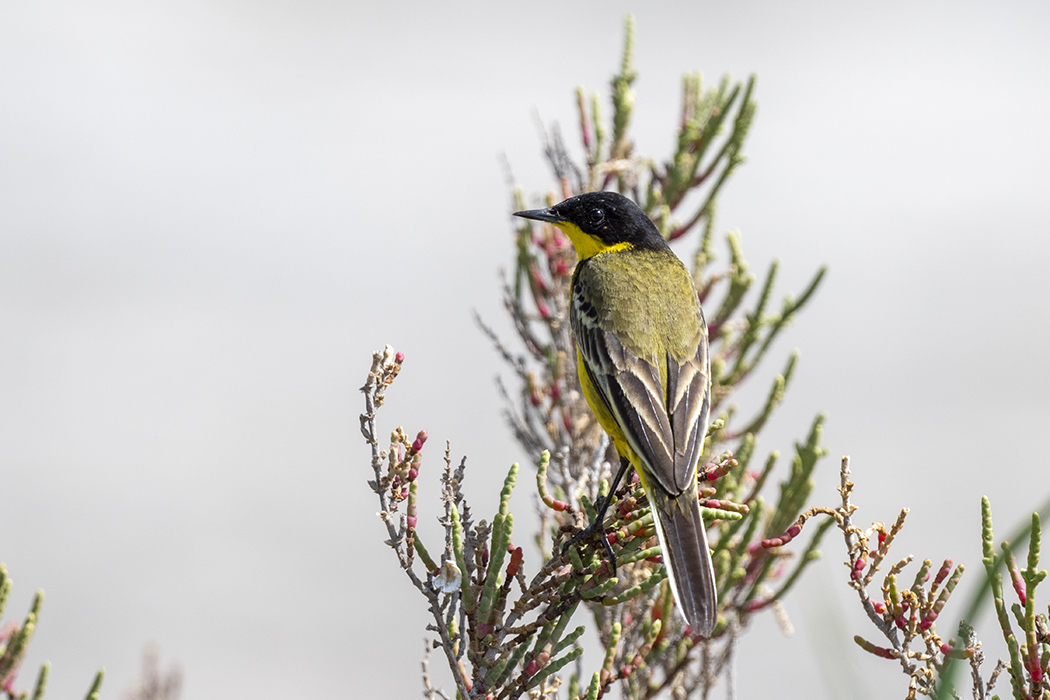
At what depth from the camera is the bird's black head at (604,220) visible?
4387 mm

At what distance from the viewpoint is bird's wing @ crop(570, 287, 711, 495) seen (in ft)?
9.91

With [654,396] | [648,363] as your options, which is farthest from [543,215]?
[654,396]

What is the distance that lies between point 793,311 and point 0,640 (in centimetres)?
348

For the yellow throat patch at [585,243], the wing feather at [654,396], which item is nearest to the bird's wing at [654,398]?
the wing feather at [654,396]

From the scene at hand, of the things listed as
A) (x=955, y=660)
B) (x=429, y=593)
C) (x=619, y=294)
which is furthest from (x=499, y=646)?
(x=619, y=294)

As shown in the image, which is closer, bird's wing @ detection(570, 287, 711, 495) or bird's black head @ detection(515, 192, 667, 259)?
bird's wing @ detection(570, 287, 711, 495)

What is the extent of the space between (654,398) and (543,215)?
4.36 ft

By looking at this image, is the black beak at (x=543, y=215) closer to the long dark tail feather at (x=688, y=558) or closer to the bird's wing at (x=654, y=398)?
the bird's wing at (x=654, y=398)

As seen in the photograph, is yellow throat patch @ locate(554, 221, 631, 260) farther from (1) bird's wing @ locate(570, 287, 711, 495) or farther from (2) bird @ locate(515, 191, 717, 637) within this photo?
(1) bird's wing @ locate(570, 287, 711, 495)

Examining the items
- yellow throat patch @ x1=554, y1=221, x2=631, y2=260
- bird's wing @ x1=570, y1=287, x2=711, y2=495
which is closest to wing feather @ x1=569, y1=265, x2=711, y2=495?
bird's wing @ x1=570, y1=287, x2=711, y2=495

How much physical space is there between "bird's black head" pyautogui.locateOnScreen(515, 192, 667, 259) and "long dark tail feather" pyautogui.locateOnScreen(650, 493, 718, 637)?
1748 mm

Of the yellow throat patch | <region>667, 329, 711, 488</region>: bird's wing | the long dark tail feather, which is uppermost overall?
the yellow throat patch

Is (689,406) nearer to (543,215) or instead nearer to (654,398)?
(654,398)

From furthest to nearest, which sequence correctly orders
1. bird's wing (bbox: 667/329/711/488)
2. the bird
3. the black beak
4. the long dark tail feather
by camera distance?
1. the black beak
2. bird's wing (bbox: 667/329/711/488)
3. the bird
4. the long dark tail feather
